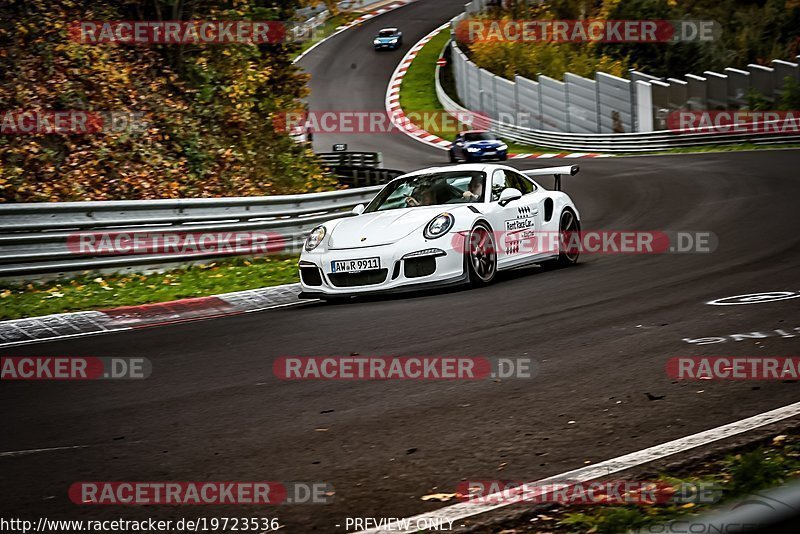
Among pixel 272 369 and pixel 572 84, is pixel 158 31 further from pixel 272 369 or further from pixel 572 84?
pixel 572 84

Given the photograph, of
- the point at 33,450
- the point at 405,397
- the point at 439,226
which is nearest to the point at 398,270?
the point at 439,226

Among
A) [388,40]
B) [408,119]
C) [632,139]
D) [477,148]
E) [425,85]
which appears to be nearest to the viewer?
[632,139]

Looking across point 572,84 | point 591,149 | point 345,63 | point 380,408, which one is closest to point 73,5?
point 380,408

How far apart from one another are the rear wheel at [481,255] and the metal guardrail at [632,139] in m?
21.4

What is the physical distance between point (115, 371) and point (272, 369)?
44.8 inches

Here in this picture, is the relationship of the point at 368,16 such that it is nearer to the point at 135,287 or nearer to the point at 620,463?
the point at 135,287

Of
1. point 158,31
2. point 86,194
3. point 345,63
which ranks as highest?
point 345,63

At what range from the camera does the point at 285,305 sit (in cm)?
1023

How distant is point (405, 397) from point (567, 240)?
643cm

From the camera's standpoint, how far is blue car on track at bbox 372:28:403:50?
61312mm

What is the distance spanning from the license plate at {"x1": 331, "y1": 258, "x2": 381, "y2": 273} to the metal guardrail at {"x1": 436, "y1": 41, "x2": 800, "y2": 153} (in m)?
22.5

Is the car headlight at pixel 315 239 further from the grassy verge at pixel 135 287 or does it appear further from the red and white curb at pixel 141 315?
the grassy verge at pixel 135 287

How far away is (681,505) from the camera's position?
→ 3490 millimetres

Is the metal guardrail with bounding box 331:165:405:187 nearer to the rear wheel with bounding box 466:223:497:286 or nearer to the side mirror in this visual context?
the side mirror
